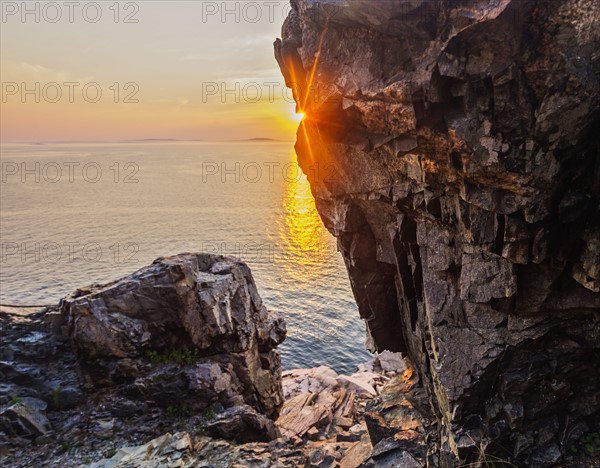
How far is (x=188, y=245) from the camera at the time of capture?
7531cm

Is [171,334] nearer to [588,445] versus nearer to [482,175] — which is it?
[482,175]

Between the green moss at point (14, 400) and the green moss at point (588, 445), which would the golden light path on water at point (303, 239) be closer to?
the green moss at point (14, 400)

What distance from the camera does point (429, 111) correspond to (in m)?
13.5

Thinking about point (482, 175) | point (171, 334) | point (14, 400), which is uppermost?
point (482, 175)

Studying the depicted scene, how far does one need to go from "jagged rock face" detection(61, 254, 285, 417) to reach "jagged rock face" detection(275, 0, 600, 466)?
34.6ft

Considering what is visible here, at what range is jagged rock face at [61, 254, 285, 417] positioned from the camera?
2322cm

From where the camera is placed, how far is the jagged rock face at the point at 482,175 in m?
11.7

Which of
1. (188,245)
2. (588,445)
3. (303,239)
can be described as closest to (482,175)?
(588,445)

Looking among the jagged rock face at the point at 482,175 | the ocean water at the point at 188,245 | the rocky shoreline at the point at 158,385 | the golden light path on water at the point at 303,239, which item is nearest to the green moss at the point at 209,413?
the rocky shoreline at the point at 158,385

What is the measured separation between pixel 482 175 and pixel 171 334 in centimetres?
1856

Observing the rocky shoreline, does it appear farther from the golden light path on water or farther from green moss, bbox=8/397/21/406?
the golden light path on water

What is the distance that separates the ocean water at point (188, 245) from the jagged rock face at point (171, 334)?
76.2 ft

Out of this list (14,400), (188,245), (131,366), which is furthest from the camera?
(188,245)

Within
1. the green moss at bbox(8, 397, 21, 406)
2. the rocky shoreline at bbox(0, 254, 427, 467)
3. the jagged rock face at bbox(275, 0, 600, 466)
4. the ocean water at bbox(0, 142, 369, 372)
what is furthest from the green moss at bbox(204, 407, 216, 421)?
the ocean water at bbox(0, 142, 369, 372)
